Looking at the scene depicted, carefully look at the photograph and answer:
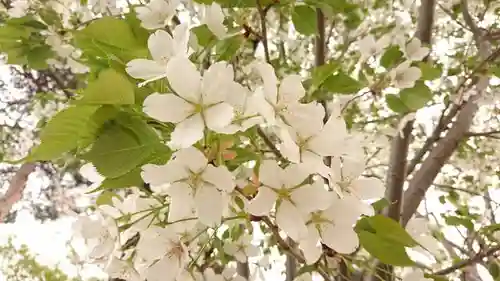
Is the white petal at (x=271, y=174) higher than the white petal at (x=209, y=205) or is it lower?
higher

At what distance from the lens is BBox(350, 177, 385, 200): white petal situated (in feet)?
1.81

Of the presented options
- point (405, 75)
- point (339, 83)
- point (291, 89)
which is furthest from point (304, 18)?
point (291, 89)

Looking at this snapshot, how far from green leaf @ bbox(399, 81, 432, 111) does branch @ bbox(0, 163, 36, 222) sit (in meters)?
1.77

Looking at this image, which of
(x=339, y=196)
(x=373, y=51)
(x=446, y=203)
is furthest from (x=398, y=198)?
(x=339, y=196)

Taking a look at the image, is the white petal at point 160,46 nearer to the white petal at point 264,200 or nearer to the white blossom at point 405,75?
the white petal at point 264,200

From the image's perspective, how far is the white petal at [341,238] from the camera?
1.65ft

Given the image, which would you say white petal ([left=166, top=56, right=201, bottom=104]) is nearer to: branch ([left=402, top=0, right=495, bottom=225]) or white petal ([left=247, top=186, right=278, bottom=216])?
white petal ([left=247, top=186, right=278, bottom=216])

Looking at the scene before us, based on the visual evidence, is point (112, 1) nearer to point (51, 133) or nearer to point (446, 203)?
point (51, 133)

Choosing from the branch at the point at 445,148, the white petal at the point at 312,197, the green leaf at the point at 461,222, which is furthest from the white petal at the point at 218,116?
the branch at the point at 445,148

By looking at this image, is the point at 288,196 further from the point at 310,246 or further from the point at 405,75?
the point at 405,75

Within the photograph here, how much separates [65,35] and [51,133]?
0.62 metres

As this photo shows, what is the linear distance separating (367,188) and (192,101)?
224mm

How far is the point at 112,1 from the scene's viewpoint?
1.12 m

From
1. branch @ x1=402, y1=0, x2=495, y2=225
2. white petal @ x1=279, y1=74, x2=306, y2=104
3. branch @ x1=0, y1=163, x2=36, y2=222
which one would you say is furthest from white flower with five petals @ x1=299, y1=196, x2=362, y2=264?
branch @ x1=0, y1=163, x2=36, y2=222
